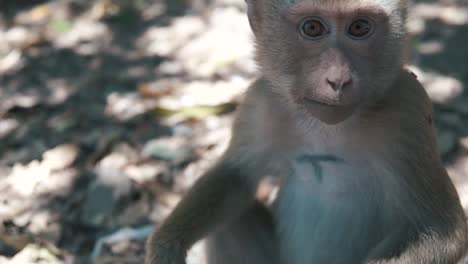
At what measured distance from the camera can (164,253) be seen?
12.6ft

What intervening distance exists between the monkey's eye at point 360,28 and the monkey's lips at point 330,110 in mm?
347

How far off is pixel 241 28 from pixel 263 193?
2676 mm

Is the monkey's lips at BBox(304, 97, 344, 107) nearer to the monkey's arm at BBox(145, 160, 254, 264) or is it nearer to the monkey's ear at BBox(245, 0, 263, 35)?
the monkey's ear at BBox(245, 0, 263, 35)

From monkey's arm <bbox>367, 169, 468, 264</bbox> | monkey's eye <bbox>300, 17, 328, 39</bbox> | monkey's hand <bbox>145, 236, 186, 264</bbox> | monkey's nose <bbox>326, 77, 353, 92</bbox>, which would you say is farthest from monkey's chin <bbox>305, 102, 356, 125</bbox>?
monkey's hand <bbox>145, 236, 186, 264</bbox>

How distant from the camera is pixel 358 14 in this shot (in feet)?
11.1

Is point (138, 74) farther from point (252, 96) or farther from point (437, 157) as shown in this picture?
point (437, 157)

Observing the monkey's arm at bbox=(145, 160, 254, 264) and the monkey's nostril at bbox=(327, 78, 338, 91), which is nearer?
the monkey's nostril at bbox=(327, 78, 338, 91)

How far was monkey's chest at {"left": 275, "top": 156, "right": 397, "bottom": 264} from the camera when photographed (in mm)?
3795

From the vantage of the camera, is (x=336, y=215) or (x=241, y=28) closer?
(x=336, y=215)

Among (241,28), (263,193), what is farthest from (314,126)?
(241,28)

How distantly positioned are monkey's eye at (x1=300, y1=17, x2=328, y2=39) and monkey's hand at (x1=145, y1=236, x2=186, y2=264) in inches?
52.8

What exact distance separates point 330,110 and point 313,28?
0.40 m

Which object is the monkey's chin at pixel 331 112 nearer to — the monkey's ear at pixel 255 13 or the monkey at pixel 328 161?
the monkey at pixel 328 161

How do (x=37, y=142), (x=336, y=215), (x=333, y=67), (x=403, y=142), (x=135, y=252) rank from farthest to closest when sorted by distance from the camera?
(x=37, y=142) < (x=135, y=252) < (x=336, y=215) < (x=403, y=142) < (x=333, y=67)
